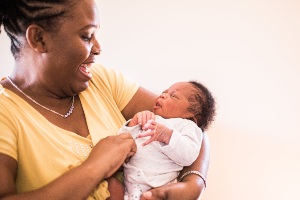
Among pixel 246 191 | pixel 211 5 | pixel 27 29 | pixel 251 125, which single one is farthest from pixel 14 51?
pixel 246 191

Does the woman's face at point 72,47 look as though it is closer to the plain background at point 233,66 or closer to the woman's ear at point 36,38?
the woman's ear at point 36,38

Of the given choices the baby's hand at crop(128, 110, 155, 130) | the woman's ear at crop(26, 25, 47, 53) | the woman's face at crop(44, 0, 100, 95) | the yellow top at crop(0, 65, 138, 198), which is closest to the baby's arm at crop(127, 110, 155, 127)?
the baby's hand at crop(128, 110, 155, 130)

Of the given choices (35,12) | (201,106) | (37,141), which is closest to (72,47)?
(35,12)

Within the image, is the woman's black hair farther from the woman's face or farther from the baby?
the baby

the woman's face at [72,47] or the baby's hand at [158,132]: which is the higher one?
the woman's face at [72,47]

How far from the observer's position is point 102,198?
1212mm

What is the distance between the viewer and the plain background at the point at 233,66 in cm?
195

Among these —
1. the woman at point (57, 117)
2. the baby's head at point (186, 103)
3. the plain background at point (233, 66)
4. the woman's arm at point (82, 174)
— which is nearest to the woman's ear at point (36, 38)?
the woman at point (57, 117)

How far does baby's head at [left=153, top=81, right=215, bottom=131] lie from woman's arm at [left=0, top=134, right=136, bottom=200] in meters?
0.24

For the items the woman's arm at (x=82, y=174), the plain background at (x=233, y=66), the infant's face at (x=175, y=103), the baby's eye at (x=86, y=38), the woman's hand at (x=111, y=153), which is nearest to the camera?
the woman's arm at (x=82, y=174)

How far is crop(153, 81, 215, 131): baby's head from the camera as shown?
55.5 inches

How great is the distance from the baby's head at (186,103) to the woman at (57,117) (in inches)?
Result: 7.0

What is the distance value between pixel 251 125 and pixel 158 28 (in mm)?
768

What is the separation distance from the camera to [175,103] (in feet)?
4.62
